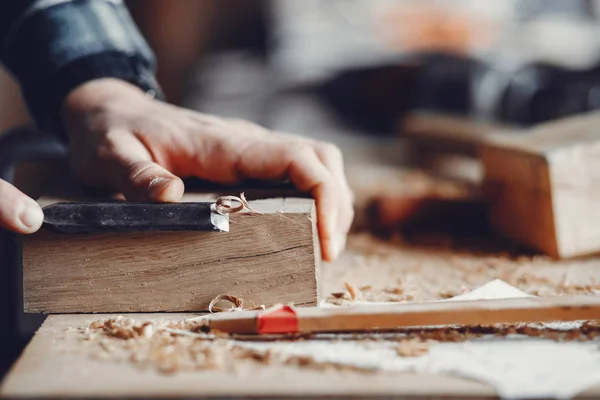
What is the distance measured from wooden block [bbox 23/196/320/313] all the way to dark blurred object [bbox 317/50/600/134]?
119 centimetres

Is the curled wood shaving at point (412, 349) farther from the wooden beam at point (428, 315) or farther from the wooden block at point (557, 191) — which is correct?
the wooden block at point (557, 191)

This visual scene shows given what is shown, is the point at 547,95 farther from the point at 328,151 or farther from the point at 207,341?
the point at 207,341

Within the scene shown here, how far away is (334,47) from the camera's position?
3982 mm

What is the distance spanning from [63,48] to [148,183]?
415mm

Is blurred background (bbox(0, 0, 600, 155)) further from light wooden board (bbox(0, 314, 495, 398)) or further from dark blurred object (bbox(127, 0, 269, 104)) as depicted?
light wooden board (bbox(0, 314, 495, 398))

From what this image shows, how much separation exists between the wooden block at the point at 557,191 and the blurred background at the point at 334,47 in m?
2.19

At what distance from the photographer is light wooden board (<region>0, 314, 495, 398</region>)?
61 centimetres

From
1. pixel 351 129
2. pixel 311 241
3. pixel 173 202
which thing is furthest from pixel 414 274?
pixel 351 129

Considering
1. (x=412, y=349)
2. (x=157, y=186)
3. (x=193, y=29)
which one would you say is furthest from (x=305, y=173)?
(x=193, y=29)

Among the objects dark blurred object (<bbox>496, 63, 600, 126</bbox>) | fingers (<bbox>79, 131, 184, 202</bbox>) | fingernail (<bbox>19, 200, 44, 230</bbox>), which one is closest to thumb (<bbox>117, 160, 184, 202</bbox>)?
fingers (<bbox>79, 131, 184, 202</bbox>)

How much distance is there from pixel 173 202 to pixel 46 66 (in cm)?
47

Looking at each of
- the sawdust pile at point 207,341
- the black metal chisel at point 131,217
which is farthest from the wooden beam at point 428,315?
the black metal chisel at point 131,217

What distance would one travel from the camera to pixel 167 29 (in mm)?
4160

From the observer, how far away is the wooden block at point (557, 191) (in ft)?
3.58
